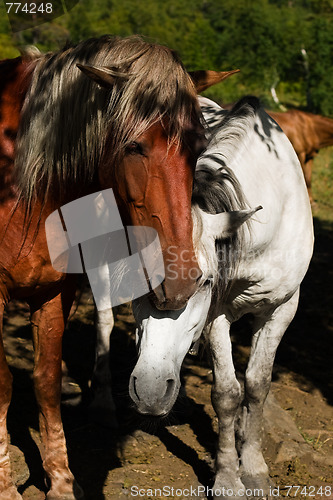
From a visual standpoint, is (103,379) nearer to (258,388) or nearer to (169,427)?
(169,427)

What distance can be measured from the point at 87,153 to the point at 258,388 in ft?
5.68

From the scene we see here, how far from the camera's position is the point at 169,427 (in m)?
3.87

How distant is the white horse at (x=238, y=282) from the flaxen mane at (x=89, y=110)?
40 centimetres

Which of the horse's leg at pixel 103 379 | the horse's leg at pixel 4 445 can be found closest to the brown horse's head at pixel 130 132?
the horse's leg at pixel 4 445

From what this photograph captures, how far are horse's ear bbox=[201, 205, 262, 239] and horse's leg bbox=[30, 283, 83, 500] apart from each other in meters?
0.86

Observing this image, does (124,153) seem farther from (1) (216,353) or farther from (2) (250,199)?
(1) (216,353)

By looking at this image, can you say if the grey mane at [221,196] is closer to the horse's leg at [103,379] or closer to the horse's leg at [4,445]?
the horse's leg at [4,445]

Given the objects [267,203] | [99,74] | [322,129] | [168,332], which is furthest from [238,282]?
[322,129]

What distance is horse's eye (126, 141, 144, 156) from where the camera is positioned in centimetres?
212

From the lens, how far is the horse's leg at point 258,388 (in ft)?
10.8

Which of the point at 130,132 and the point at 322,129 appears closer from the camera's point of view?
the point at 130,132

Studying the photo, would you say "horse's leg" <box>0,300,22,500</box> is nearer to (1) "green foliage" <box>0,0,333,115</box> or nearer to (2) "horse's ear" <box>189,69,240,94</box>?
(2) "horse's ear" <box>189,69,240,94</box>

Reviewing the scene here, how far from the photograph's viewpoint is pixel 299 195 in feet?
10.4

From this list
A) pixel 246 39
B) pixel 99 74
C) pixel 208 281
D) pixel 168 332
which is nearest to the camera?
pixel 99 74
